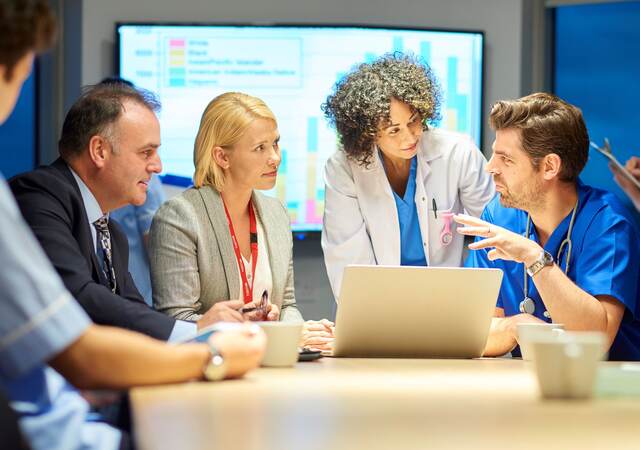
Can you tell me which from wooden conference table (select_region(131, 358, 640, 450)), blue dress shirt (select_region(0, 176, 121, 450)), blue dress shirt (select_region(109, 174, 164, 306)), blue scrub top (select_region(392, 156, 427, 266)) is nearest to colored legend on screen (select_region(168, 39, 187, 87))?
blue dress shirt (select_region(109, 174, 164, 306))

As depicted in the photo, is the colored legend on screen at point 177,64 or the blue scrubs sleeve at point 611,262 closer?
the blue scrubs sleeve at point 611,262

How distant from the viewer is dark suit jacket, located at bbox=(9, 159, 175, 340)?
2.37m

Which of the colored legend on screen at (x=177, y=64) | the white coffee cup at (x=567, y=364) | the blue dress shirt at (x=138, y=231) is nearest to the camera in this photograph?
the white coffee cup at (x=567, y=364)

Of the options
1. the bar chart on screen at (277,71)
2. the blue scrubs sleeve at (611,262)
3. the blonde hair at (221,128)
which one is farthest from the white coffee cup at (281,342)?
the bar chart on screen at (277,71)

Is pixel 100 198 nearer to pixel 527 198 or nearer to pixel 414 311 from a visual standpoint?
pixel 414 311

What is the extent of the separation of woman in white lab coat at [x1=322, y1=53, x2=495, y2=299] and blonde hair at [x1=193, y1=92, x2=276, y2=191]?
21.3 inches

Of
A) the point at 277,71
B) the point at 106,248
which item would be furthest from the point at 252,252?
the point at 277,71

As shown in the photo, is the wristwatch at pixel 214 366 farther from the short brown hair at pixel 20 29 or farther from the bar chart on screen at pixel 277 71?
the bar chart on screen at pixel 277 71

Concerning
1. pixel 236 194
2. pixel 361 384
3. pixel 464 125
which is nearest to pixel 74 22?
pixel 464 125

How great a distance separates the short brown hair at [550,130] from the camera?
3.12 meters

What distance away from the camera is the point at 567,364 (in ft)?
5.22

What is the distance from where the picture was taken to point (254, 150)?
10.8 ft

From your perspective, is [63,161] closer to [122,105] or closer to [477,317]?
[122,105]

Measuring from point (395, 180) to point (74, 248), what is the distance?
1719 millimetres
